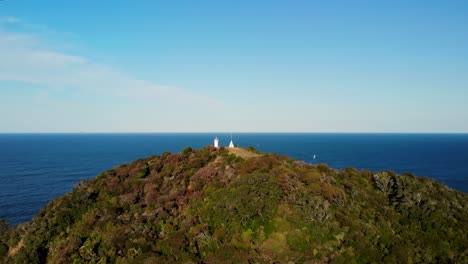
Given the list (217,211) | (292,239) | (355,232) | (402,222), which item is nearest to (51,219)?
(217,211)

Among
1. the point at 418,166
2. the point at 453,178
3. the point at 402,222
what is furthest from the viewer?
the point at 418,166

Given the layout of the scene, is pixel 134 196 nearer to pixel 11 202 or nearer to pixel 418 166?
pixel 11 202

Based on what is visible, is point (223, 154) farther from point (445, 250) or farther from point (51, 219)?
point (445, 250)

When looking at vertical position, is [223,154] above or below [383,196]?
above

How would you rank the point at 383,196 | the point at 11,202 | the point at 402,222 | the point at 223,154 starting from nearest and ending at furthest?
the point at 402,222
the point at 383,196
the point at 223,154
the point at 11,202

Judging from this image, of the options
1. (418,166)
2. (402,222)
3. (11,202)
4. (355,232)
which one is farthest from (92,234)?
(418,166)

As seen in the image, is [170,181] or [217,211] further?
[170,181]

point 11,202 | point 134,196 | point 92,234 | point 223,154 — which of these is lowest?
point 11,202
